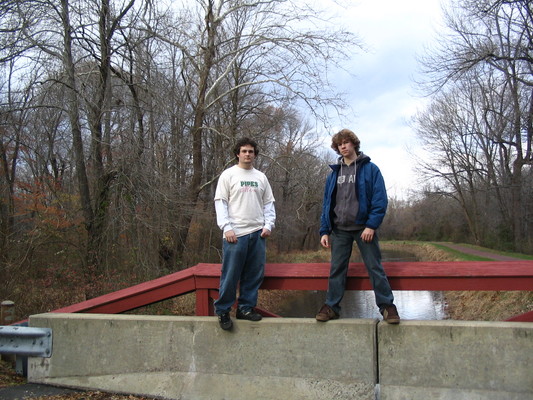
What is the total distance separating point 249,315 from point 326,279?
2.38 feet

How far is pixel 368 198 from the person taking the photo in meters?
3.82

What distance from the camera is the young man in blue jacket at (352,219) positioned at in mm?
3703

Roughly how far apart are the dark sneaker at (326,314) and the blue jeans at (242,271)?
561 millimetres

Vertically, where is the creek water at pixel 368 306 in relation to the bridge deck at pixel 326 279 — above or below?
below

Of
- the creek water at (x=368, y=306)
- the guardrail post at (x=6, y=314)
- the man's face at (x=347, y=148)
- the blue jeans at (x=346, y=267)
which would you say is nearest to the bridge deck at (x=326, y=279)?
the blue jeans at (x=346, y=267)

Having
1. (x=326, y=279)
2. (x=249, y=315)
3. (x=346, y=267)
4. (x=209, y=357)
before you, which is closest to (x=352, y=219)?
(x=346, y=267)

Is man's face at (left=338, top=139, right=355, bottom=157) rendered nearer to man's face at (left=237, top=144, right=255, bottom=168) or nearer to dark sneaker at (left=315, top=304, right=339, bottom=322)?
man's face at (left=237, top=144, right=255, bottom=168)

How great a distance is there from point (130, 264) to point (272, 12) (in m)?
8.46

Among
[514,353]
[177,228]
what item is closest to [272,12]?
[177,228]

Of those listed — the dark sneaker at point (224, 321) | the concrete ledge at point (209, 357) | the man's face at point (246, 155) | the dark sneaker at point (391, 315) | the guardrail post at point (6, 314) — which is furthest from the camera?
the guardrail post at point (6, 314)

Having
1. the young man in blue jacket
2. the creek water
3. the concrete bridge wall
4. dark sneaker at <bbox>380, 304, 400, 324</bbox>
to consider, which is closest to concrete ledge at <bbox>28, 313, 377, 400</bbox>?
the concrete bridge wall

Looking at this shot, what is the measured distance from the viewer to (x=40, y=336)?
14.2ft

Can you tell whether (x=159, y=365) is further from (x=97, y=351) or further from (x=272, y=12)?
(x=272, y=12)

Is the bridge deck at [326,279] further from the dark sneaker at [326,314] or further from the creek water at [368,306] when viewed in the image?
the creek water at [368,306]
